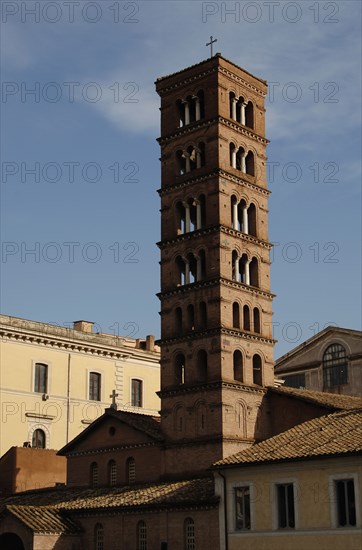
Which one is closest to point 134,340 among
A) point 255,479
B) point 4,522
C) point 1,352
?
point 1,352

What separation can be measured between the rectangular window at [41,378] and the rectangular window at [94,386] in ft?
13.4

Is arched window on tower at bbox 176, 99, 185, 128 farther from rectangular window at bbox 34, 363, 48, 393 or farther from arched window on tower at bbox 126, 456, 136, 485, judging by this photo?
rectangular window at bbox 34, 363, 48, 393

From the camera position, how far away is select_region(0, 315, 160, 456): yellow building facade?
199 feet

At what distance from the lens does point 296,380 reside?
7662 centimetres

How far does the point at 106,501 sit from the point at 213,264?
41.3 feet

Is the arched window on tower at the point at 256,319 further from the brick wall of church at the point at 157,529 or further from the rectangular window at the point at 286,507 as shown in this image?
the rectangular window at the point at 286,507

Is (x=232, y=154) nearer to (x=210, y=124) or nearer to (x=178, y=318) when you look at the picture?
(x=210, y=124)

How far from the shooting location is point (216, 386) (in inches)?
1721

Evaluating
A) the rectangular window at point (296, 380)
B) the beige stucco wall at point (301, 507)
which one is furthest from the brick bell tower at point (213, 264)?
the rectangular window at point (296, 380)

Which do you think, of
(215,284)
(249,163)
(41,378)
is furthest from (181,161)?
(41,378)

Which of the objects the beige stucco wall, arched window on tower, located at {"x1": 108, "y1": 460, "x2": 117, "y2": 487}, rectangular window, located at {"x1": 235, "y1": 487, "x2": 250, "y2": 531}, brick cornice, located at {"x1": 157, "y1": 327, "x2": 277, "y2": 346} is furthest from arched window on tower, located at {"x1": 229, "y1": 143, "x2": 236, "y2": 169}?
rectangular window, located at {"x1": 235, "y1": 487, "x2": 250, "y2": 531}

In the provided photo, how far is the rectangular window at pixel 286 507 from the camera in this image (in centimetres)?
3700

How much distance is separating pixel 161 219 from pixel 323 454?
17.5 metres

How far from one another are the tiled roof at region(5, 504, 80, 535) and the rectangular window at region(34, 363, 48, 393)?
17.5 metres
